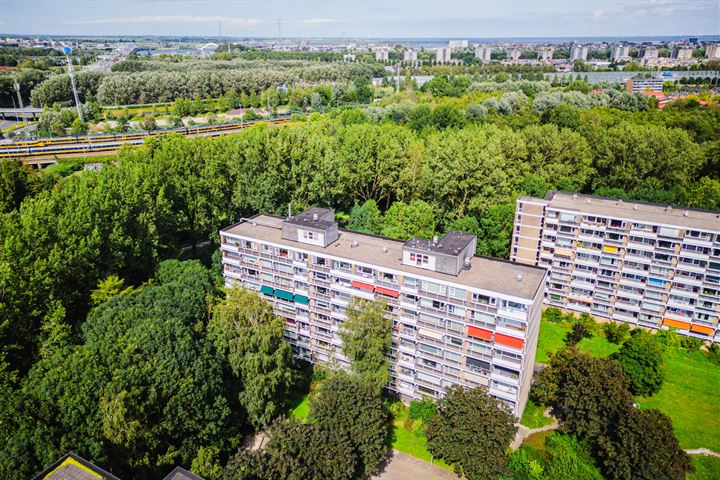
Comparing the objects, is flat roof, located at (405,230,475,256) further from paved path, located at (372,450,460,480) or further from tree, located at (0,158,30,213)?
tree, located at (0,158,30,213)

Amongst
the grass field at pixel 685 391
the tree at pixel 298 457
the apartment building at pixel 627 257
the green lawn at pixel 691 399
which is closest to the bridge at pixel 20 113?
the apartment building at pixel 627 257

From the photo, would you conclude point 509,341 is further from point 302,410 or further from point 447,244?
point 302,410

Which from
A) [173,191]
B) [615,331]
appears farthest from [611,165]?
[173,191]

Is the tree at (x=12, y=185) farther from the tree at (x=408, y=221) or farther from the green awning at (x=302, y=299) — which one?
the tree at (x=408, y=221)

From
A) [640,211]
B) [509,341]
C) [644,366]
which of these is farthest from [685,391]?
[509,341]

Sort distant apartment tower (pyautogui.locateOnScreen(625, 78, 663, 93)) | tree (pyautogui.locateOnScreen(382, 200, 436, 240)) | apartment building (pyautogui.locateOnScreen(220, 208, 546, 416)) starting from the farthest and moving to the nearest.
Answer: distant apartment tower (pyautogui.locateOnScreen(625, 78, 663, 93)), tree (pyautogui.locateOnScreen(382, 200, 436, 240)), apartment building (pyautogui.locateOnScreen(220, 208, 546, 416))

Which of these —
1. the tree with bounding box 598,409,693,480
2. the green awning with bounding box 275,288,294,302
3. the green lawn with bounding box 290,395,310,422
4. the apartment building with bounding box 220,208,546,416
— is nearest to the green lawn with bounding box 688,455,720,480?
the tree with bounding box 598,409,693,480
